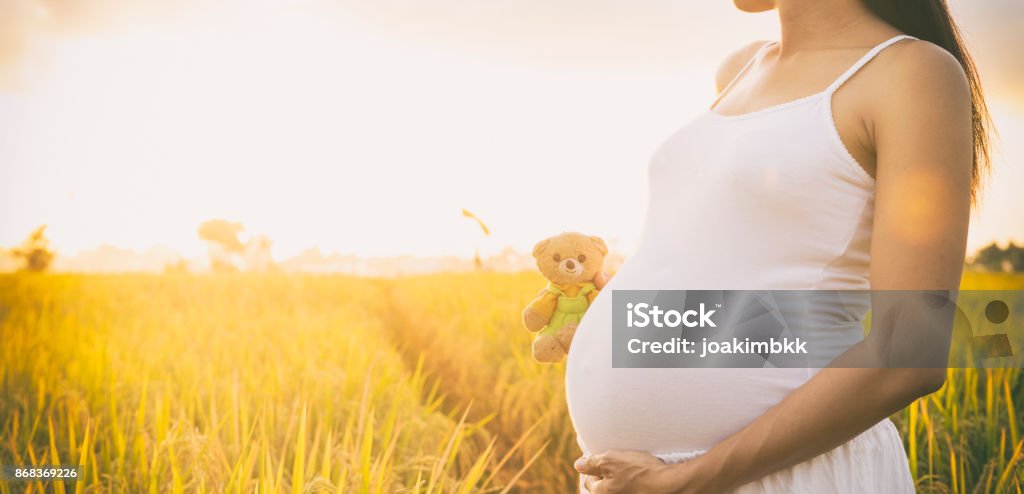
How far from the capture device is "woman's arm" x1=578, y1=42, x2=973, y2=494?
73 centimetres

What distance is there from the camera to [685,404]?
3.08 feet

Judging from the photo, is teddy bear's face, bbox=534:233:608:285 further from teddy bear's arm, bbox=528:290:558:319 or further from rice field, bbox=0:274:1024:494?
rice field, bbox=0:274:1024:494

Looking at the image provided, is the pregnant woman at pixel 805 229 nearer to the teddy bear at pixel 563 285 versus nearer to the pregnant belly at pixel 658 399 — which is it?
the pregnant belly at pixel 658 399

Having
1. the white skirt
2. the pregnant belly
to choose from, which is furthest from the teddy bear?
the white skirt

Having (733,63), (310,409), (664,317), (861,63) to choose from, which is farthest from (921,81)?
(310,409)

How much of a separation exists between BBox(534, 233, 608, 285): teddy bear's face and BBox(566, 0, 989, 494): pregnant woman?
42 cm

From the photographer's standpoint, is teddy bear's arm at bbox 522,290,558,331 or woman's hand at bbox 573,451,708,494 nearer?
woman's hand at bbox 573,451,708,494

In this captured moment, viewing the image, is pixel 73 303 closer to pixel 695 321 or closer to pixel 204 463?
pixel 204 463

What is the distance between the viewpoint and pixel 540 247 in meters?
1.57

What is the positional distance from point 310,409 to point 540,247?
162 centimetres

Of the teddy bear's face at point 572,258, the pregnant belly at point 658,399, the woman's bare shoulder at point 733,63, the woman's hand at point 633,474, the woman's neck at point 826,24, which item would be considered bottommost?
the woman's hand at point 633,474

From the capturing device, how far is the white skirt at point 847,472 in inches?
34.7
